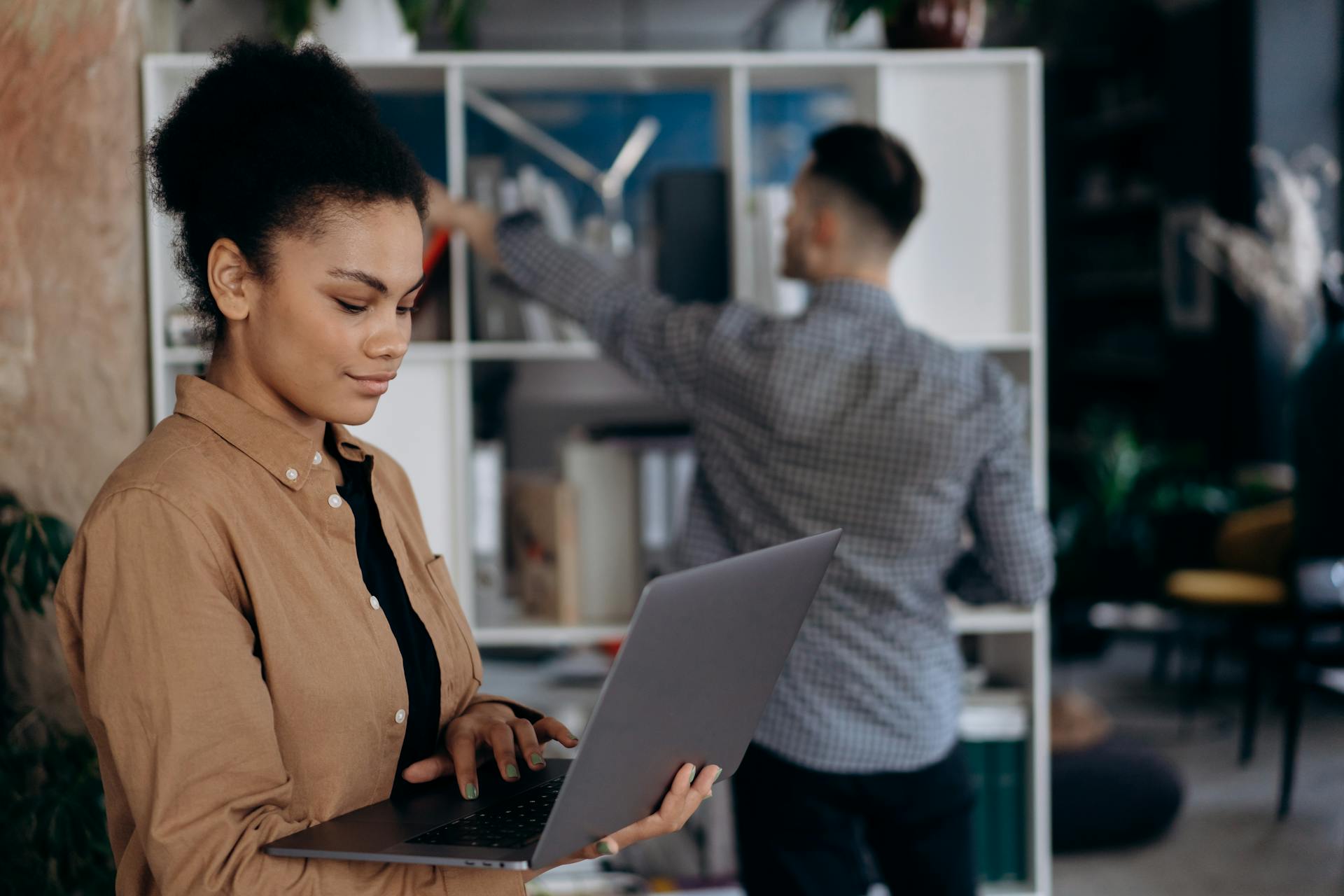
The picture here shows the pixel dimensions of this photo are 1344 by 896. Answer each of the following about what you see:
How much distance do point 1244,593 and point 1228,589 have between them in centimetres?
7

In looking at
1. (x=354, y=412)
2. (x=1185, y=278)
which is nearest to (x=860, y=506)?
(x=354, y=412)

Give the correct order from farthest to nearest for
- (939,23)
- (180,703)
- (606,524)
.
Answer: (606,524) < (939,23) < (180,703)

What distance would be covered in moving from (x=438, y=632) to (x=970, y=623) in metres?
1.59

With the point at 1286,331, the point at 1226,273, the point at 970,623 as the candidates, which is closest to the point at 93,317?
the point at 970,623

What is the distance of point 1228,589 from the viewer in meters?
4.48

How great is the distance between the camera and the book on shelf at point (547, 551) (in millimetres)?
2529

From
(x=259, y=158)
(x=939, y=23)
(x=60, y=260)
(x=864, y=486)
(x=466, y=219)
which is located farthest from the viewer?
(x=939, y=23)

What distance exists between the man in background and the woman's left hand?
2.54 feet

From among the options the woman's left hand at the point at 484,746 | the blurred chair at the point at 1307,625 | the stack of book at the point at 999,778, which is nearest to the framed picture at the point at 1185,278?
the blurred chair at the point at 1307,625

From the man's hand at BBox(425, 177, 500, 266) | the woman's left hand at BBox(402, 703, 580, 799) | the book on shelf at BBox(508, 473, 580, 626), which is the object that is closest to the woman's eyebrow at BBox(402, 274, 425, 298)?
the woman's left hand at BBox(402, 703, 580, 799)

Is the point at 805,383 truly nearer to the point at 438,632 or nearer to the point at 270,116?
the point at 438,632

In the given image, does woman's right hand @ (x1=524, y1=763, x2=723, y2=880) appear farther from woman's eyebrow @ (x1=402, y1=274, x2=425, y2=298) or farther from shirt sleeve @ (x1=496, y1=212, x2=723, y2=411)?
shirt sleeve @ (x1=496, y1=212, x2=723, y2=411)

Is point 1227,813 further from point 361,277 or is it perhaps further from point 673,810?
point 361,277

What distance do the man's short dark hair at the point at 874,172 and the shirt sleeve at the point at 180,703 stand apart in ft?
4.32
